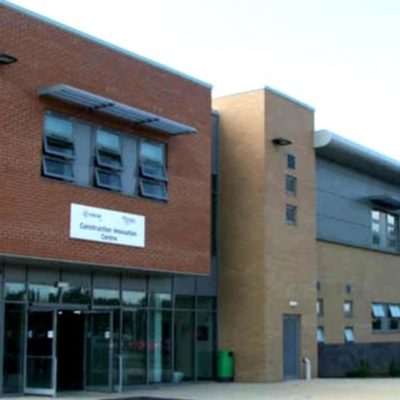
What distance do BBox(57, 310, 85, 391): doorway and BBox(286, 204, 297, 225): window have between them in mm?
8601

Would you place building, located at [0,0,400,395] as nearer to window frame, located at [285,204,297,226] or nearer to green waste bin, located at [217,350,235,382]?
window frame, located at [285,204,297,226]

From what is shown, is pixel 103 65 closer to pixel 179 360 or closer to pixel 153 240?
pixel 153 240

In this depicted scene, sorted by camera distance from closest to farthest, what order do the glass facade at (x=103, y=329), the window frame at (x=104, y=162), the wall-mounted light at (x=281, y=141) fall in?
the glass facade at (x=103, y=329) < the window frame at (x=104, y=162) < the wall-mounted light at (x=281, y=141)

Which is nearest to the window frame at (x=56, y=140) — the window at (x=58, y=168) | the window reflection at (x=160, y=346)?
the window at (x=58, y=168)

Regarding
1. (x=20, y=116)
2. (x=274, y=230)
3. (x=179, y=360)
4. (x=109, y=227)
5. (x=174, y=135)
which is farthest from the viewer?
(x=274, y=230)

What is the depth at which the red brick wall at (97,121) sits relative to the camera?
19.2m

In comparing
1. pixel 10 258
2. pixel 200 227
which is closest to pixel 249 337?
pixel 200 227

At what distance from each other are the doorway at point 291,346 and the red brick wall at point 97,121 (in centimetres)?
521

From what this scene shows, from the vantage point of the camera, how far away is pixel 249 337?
27.3m

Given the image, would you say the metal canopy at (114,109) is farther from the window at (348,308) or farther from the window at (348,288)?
the window at (348,308)

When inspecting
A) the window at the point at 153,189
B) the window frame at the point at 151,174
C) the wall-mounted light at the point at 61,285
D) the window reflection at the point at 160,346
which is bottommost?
the window reflection at the point at 160,346

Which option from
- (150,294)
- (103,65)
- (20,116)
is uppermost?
(103,65)

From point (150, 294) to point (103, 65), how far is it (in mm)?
7111

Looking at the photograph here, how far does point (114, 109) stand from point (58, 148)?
1.78m
